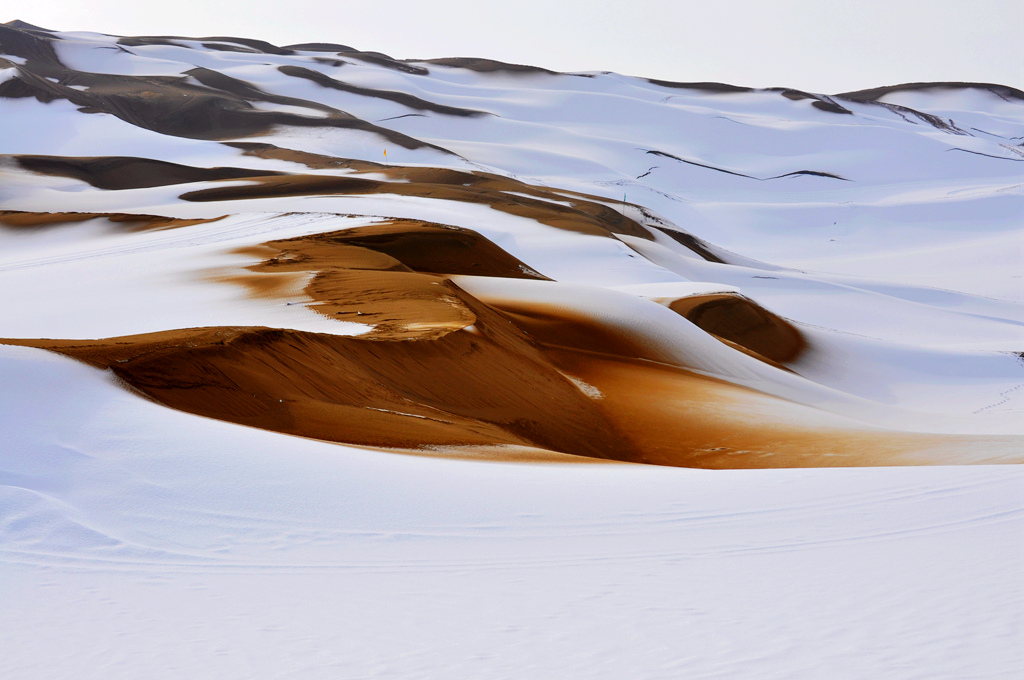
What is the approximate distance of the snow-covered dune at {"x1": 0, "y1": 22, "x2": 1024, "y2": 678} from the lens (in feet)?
11.0

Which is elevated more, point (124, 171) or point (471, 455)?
point (471, 455)

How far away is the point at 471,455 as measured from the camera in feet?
20.1

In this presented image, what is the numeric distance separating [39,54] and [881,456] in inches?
2306

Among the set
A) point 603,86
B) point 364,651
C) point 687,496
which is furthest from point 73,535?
point 603,86

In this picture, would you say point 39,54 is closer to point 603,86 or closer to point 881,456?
point 603,86

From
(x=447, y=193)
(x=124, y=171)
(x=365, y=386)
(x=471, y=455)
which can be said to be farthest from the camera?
(x=124, y=171)

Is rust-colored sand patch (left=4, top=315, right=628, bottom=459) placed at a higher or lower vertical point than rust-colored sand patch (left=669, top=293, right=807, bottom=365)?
higher

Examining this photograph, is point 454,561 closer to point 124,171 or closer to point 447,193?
point 447,193

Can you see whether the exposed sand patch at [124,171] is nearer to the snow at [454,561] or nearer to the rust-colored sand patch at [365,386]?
the rust-colored sand patch at [365,386]

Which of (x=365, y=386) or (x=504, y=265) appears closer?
(x=365, y=386)

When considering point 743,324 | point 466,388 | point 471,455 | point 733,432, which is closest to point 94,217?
point 743,324

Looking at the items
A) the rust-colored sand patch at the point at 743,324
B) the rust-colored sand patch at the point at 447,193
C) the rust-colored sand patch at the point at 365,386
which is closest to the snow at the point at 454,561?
the rust-colored sand patch at the point at 365,386

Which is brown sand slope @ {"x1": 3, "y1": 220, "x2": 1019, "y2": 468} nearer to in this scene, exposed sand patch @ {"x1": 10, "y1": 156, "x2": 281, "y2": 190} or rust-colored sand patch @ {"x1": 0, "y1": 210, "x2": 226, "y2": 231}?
rust-colored sand patch @ {"x1": 0, "y1": 210, "x2": 226, "y2": 231}

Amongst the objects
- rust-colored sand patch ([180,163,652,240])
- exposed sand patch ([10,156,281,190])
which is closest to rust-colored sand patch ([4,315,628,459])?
rust-colored sand patch ([180,163,652,240])
